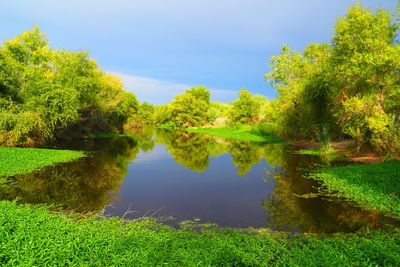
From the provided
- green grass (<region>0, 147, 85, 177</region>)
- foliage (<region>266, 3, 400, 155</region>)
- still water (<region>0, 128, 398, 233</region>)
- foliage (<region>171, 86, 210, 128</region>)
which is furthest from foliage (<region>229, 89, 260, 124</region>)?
green grass (<region>0, 147, 85, 177</region>)

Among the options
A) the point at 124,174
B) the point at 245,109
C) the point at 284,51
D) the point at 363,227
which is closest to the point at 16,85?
the point at 124,174

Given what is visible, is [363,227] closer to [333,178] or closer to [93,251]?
[333,178]

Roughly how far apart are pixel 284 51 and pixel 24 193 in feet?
176

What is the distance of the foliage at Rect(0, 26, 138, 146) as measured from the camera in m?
26.2

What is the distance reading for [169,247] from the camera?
277 inches

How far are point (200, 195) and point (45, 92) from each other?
87.7 feet

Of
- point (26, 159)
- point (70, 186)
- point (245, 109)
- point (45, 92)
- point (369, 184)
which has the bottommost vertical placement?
point (70, 186)

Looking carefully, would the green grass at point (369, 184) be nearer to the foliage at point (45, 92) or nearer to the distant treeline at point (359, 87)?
the distant treeline at point (359, 87)

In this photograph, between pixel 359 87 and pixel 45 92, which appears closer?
pixel 359 87

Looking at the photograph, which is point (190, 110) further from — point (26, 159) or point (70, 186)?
point (70, 186)

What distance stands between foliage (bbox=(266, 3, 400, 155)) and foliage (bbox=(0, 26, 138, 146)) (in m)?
31.6

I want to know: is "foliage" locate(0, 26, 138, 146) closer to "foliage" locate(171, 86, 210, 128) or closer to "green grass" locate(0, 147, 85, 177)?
"green grass" locate(0, 147, 85, 177)

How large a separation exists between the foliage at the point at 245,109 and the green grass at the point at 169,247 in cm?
7004

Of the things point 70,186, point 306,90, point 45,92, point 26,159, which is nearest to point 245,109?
point 306,90
